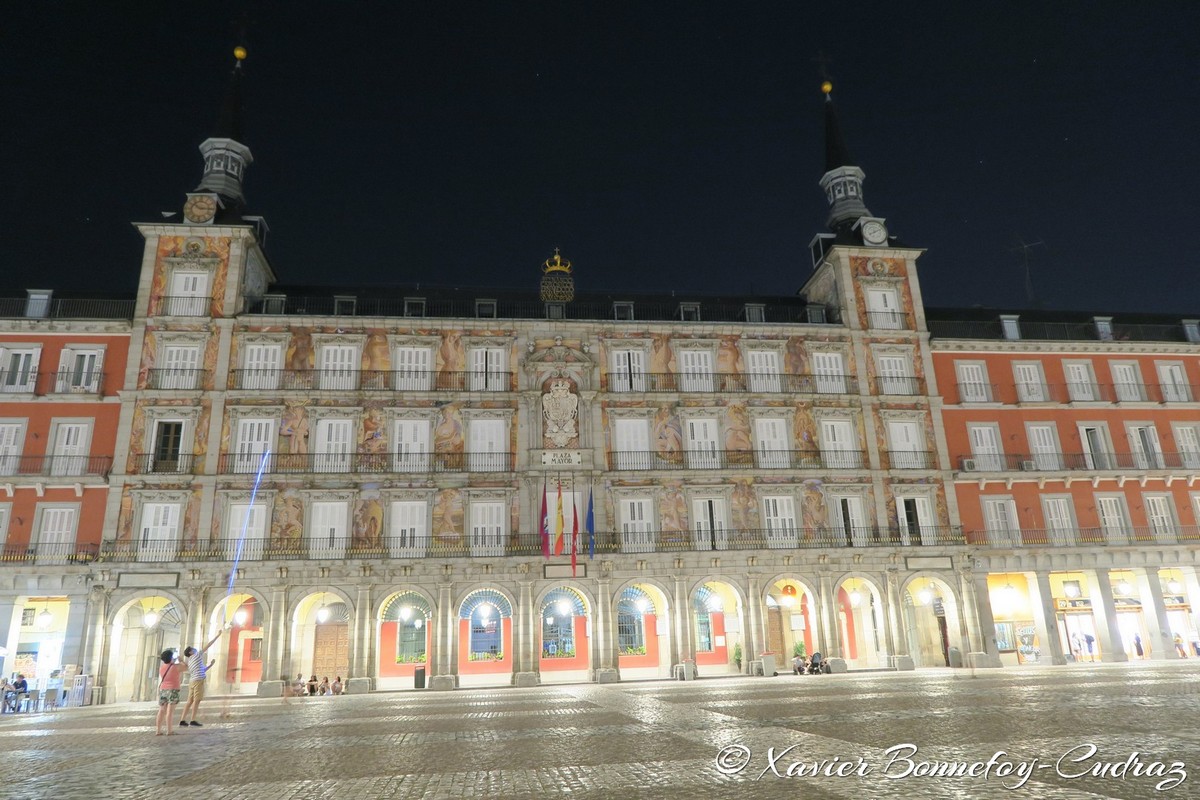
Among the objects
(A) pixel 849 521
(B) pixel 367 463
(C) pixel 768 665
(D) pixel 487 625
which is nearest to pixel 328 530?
(B) pixel 367 463

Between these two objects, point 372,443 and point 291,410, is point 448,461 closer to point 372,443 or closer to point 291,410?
point 372,443

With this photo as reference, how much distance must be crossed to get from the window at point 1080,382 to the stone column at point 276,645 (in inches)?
1601

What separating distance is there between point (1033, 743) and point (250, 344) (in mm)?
36039

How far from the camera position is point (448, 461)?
37531mm

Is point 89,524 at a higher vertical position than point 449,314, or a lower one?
lower

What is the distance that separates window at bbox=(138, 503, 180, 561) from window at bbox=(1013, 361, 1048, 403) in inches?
1644

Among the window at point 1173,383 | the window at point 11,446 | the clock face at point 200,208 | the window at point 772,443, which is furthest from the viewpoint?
the window at point 1173,383

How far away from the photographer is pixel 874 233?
4450 centimetres

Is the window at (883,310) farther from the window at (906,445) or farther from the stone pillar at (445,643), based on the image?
the stone pillar at (445,643)

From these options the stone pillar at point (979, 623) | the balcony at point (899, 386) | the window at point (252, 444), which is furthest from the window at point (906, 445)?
the window at point (252, 444)

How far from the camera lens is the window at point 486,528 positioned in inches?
1433

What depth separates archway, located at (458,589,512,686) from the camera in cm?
3634

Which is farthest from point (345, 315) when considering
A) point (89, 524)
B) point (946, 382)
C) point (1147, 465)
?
point (1147, 465)

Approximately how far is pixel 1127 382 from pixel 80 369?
5298cm
